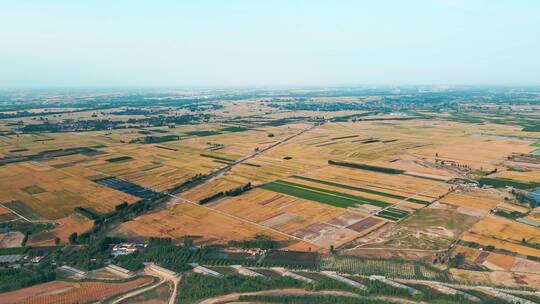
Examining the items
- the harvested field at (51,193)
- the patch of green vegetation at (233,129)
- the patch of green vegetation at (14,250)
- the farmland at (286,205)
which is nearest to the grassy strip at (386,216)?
the farmland at (286,205)

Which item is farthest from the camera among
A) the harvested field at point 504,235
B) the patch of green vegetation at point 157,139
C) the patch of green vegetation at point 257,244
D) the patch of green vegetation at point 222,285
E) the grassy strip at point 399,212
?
the patch of green vegetation at point 157,139

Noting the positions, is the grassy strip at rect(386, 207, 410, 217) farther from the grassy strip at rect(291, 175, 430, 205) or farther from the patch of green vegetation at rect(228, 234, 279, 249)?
the patch of green vegetation at rect(228, 234, 279, 249)

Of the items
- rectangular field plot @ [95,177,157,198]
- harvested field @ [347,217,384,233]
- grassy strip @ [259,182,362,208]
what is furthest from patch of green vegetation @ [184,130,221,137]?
harvested field @ [347,217,384,233]

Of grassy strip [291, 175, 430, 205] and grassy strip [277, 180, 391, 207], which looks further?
grassy strip [291, 175, 430, 205]

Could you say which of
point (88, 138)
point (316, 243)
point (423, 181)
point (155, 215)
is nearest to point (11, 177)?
point (155, 215)

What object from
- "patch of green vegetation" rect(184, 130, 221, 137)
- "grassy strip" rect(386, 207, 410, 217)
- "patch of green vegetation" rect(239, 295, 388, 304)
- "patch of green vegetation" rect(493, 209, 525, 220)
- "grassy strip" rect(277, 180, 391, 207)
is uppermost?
"patch of green vegetation" rect(184, 130, 221, 137)

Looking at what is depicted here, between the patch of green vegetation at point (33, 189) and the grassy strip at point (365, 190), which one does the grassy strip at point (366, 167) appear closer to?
the grassy strip at point (365, 190)
